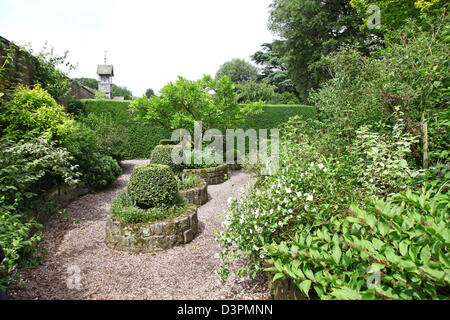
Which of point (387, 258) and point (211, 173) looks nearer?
point (387, 258)

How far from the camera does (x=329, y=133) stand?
414 cm

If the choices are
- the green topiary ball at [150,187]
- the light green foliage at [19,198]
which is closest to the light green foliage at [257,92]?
the green topiary ball at [150,187]

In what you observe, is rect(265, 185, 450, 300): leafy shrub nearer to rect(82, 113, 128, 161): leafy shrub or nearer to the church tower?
rect(82, 113, 128, 161): leafy shrub

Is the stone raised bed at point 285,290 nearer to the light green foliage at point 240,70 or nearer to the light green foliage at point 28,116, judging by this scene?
the light green foliage at point 28,116

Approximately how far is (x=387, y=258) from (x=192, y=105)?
7.97 m

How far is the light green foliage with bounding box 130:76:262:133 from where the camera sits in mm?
8086

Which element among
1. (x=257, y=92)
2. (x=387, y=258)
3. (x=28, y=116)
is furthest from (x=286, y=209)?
(x=257, y=92)

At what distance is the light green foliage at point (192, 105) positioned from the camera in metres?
8.09

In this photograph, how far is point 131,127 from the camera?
1251 cm

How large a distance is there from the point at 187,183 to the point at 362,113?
14.1 ft

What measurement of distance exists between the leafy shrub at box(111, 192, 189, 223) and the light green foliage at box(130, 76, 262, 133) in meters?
4.40

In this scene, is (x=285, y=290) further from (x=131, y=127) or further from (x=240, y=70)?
(x=240, y=70)

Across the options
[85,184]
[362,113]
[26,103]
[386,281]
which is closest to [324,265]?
[386,281]

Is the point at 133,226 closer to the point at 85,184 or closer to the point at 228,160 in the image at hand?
the point at 85,184
